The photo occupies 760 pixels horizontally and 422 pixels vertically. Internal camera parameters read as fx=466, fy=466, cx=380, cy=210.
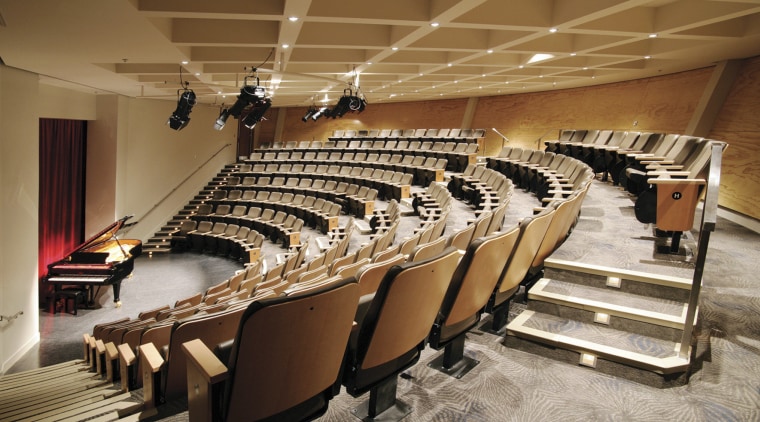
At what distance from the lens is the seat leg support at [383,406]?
4.10ft

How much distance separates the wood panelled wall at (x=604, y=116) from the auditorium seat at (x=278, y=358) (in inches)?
178

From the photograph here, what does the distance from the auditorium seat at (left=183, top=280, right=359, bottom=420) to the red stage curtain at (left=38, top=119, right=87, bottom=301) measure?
5.64m

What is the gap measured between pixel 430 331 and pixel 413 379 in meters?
0.16

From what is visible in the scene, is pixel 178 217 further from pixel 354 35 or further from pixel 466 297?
pixel 466 297

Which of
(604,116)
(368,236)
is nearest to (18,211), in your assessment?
(368,236)

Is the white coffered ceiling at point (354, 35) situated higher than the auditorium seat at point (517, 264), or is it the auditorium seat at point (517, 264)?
the white coffered ceiling at point (354, 35)

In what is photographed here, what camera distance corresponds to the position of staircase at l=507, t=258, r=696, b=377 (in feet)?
5.16

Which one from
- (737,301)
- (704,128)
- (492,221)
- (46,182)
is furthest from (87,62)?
(704,128)

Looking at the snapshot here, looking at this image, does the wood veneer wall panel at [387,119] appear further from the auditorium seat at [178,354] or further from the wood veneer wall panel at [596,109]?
the auditorium seat at [178,354]

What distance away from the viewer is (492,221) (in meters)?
2.61

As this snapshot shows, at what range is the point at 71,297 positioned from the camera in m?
5.00

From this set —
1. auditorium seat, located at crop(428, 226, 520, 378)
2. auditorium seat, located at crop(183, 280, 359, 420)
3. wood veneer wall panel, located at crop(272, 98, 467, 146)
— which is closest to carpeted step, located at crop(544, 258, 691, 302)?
auditorium seat, located at crop(428, 226, 520, 378)

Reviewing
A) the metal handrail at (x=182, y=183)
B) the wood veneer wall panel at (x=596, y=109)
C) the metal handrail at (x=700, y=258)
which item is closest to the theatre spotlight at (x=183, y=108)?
the metal handrail at (x=182, y=183)

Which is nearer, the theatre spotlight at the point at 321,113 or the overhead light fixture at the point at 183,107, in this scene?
the overhead light fixture at the point at 183,107
